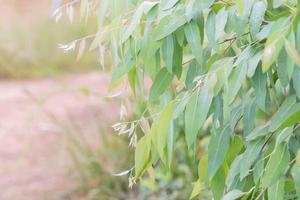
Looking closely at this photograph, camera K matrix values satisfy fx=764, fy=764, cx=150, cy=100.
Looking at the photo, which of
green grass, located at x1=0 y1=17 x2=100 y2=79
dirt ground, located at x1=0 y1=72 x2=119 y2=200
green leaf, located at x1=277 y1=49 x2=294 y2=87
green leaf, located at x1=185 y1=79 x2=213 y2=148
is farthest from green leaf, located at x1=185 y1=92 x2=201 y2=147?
green grass, located at x1=0 y1=17 x2=100 y2=79

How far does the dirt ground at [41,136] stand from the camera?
511 centimetres

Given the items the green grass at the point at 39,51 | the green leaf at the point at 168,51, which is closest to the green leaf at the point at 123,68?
the green leaf at the point at 168,51

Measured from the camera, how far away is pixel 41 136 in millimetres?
6254

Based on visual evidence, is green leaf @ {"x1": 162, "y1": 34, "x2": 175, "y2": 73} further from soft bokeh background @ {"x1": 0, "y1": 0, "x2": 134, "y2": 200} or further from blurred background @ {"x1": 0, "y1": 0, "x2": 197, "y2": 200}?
soft bokeh background @ {"x1": 0, "y1": 0, "x2": 134, "y2": 200}

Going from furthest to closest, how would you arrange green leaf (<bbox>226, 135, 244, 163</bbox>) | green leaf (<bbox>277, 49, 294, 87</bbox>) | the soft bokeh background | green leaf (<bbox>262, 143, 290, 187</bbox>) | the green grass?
1. the green grass
2. the soft bokeh background
3. green leaf (<bbox>226, 135, 244, 163</bbox>)
4. green leaf (<bbox>262, 143, 290, 187</bbox>)
5. green leaf (<bbox>277, 49, 294, 87</bbox>)

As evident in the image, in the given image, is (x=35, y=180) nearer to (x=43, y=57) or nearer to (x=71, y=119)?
(x=71, y=119)

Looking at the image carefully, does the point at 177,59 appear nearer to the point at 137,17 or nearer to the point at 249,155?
the point at 137,17

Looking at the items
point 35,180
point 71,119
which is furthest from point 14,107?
point 35,180

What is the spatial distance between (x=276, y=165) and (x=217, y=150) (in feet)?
0.68

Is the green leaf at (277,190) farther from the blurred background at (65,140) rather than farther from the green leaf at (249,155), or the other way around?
the blurred background at (65,140)

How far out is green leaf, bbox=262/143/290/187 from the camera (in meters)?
1.81

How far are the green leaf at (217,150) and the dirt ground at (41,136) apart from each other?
230 centimetres

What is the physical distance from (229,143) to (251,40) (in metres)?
0.31

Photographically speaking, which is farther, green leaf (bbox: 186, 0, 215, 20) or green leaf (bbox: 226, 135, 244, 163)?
green leaf (bbox: 226, 135, 244, 163)
